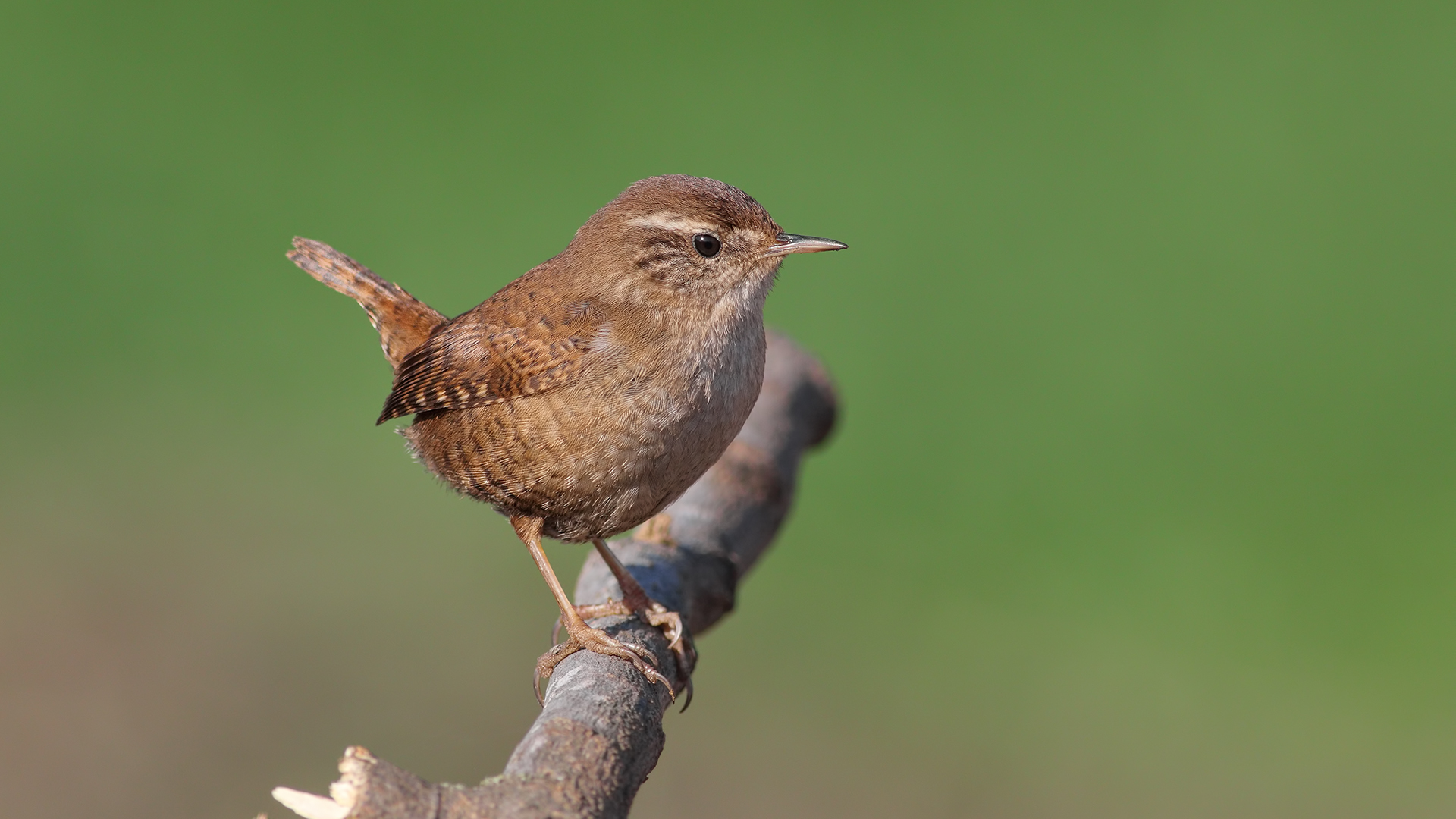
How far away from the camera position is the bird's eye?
3523 millimetres

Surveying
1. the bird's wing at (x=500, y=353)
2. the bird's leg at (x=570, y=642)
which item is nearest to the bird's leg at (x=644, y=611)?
the bird's leg at (x=570, y=642)

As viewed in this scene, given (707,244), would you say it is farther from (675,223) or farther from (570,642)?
(570,642)

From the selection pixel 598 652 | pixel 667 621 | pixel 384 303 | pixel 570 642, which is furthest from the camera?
pixel 384 303

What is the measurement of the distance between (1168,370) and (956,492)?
1.33 meters

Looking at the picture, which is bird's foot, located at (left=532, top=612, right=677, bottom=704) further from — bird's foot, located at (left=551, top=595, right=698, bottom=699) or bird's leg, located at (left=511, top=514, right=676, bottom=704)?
bird's foot, located at (left=551, top=595, right=698, bottom=699)

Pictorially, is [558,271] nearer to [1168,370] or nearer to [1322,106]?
[1168,370]

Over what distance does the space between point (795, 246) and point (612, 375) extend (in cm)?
58

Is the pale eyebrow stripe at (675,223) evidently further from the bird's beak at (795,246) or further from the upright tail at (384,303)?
the upright tail at (384,303)

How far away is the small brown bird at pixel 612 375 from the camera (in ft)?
10.9

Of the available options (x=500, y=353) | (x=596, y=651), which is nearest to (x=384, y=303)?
(x=500, y=353)

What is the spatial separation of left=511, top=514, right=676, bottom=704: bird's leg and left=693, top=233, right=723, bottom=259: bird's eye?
78 cm

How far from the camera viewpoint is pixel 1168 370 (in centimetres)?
724

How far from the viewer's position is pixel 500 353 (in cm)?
353

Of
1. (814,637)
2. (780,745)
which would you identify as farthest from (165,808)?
(814,637)
